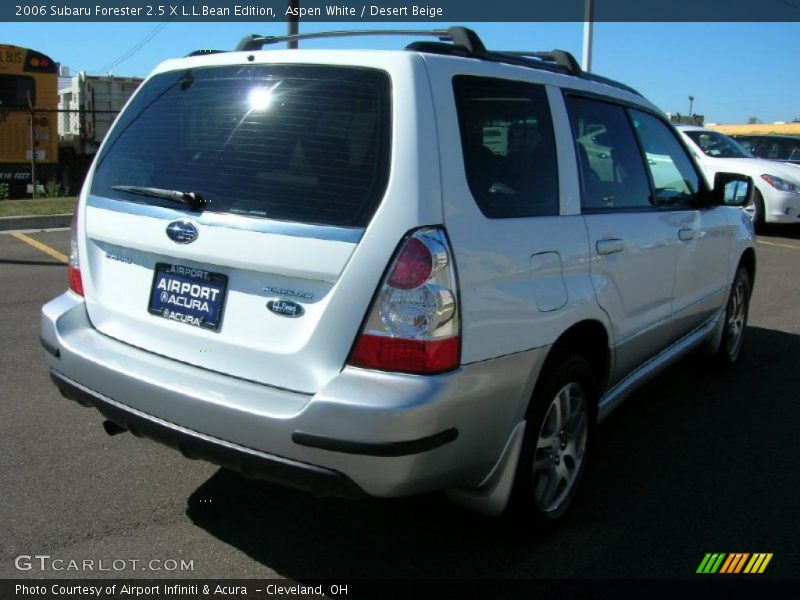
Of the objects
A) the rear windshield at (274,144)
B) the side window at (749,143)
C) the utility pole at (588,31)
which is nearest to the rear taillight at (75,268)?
the rear windshield at (274,144)

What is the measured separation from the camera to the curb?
11109mm

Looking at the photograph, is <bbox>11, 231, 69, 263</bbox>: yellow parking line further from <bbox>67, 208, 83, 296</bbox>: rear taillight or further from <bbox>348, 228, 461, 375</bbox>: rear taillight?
<bbox>348, 228, 461, 375</bbox>: rear taillight

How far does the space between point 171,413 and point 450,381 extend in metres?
0.95

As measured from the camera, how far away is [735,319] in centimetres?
564

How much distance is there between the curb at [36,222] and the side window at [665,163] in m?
9.48

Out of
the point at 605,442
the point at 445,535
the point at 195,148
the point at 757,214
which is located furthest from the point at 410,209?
the point at 757,214

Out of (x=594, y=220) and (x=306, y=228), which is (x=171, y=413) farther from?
(x=594, y=220)

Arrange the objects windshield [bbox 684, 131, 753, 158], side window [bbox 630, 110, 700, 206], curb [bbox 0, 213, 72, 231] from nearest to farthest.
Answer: side window [bbox 630, 110, 700, 206] → curb [bbox 0, 213, 72, 231] → windshield [bbox 684, 131, 753, 158]

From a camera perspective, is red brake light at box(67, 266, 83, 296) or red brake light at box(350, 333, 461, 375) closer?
red brake light at box(350, 333, 461, 375)

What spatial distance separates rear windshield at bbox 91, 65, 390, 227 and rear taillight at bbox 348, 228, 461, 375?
20 cm

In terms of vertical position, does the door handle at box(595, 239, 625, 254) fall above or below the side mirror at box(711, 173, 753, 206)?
below

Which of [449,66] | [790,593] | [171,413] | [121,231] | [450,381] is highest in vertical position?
[449,66]

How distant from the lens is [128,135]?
10.7 feet

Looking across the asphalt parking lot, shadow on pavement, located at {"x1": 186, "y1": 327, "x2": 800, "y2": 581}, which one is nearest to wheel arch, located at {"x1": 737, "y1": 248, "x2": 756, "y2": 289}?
the asphalt parking lot
